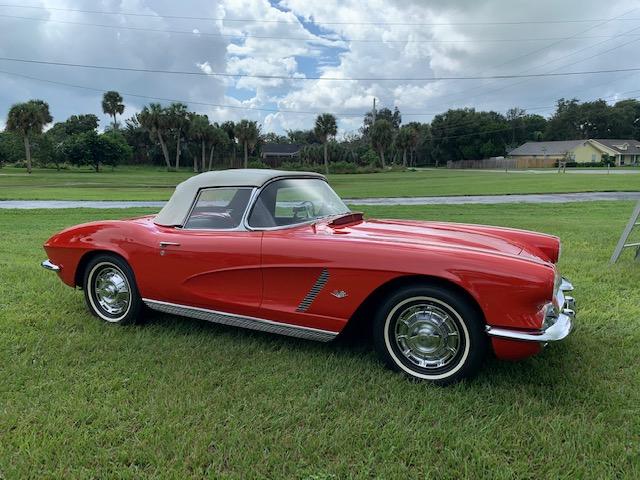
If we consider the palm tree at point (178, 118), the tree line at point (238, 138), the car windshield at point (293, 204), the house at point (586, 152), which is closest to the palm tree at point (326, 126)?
the tree line at point (238, 138)

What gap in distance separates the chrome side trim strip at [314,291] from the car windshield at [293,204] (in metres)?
0.65

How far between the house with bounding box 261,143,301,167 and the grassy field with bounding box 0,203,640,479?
249 ft

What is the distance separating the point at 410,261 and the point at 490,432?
1065 mm

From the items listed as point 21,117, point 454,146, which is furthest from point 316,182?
point 454,146

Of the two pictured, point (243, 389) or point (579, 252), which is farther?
point (579, 252)

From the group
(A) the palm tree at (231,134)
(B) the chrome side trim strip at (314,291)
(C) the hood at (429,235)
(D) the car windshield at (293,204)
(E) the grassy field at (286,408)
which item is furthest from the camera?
(A) the palm tree at (231,134)

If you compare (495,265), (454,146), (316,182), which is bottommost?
(495,265)

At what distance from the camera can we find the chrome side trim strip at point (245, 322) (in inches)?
133

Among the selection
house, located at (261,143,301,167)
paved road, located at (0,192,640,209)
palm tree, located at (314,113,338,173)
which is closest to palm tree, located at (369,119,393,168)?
palm tree, located at (314,113,338,173)

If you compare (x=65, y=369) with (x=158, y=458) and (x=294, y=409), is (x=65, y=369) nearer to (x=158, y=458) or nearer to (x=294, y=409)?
(x=158, y=458)

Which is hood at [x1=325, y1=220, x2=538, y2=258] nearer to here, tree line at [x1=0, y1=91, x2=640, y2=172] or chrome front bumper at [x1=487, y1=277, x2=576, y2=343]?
chrome front bumper at [x1=487, y1=277, x2=576, y2=343]

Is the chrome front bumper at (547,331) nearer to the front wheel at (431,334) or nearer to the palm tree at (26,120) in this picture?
the front wheel at (431,334)

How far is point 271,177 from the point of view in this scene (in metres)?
3.99

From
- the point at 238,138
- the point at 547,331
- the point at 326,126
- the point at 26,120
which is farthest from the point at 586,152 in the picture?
the point at 547,331
